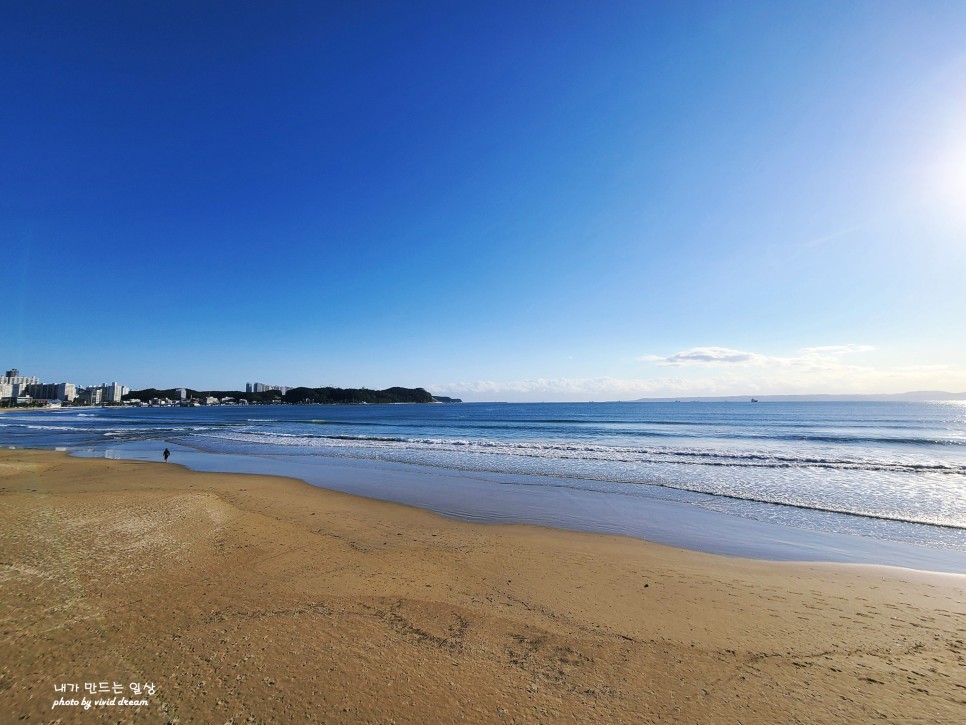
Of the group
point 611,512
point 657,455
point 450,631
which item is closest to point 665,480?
point 611,512

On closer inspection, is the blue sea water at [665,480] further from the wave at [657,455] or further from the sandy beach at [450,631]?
the sandy beach at [450,631]

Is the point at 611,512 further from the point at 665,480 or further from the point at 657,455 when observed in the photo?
the point at 657,455

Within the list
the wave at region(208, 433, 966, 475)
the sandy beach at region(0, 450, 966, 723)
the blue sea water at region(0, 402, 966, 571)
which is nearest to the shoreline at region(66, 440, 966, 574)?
the blue sea water at region(0, 402, 966, 571)

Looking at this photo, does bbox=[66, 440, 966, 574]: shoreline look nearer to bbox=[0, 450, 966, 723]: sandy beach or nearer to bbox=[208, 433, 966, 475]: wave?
bbox=[0, 450, 966, 723]: sandy beach

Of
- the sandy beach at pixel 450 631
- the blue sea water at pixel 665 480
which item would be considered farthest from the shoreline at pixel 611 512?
the sandy beach at pixel 450 631

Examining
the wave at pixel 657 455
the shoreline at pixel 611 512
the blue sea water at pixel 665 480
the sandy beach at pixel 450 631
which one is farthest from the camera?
the wave at pixel 657 455

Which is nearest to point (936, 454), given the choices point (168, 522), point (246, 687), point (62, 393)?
point (246, 687)

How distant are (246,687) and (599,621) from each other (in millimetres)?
3986

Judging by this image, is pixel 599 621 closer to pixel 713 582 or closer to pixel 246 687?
pixel 713 582

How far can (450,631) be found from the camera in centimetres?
484

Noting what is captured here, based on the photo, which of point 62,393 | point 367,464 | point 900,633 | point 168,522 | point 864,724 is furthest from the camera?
point 62,393

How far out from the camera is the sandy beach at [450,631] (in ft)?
12.0

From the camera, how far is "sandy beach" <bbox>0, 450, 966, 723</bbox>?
3650 millimetres

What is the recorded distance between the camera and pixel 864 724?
360cm
